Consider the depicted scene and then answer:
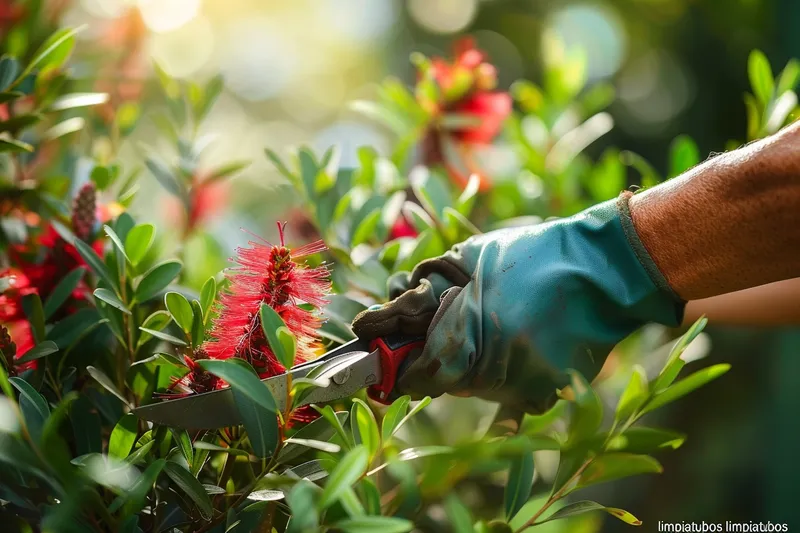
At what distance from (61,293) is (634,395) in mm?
486

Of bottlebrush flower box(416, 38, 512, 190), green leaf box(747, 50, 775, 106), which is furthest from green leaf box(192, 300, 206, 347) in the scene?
green leaf box(747, 50, 775, 106)

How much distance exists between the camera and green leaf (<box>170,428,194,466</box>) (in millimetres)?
467

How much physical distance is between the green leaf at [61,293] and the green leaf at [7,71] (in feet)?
0.59

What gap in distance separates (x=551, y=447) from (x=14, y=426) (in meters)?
0.31

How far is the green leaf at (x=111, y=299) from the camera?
49 centimetres

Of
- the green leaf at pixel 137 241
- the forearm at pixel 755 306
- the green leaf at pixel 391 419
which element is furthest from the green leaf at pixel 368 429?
the forearm at pixel 755 306

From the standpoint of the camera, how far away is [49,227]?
688mm

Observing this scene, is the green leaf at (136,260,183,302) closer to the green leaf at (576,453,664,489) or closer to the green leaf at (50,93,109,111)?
the green leaf at (50,93,109,111)

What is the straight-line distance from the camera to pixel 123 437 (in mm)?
462

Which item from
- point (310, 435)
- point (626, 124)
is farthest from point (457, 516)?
point (626, 124)

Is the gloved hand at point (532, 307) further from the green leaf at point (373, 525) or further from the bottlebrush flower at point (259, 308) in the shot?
the green leaf at point (373, 525)

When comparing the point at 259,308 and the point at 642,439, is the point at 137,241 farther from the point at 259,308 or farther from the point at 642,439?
the point at 642,439

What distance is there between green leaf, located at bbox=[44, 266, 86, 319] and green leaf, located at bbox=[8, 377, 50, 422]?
0.13 m

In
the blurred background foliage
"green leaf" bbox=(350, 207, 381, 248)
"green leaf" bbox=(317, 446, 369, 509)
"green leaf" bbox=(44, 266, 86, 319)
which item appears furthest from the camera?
the blurred background foliage
